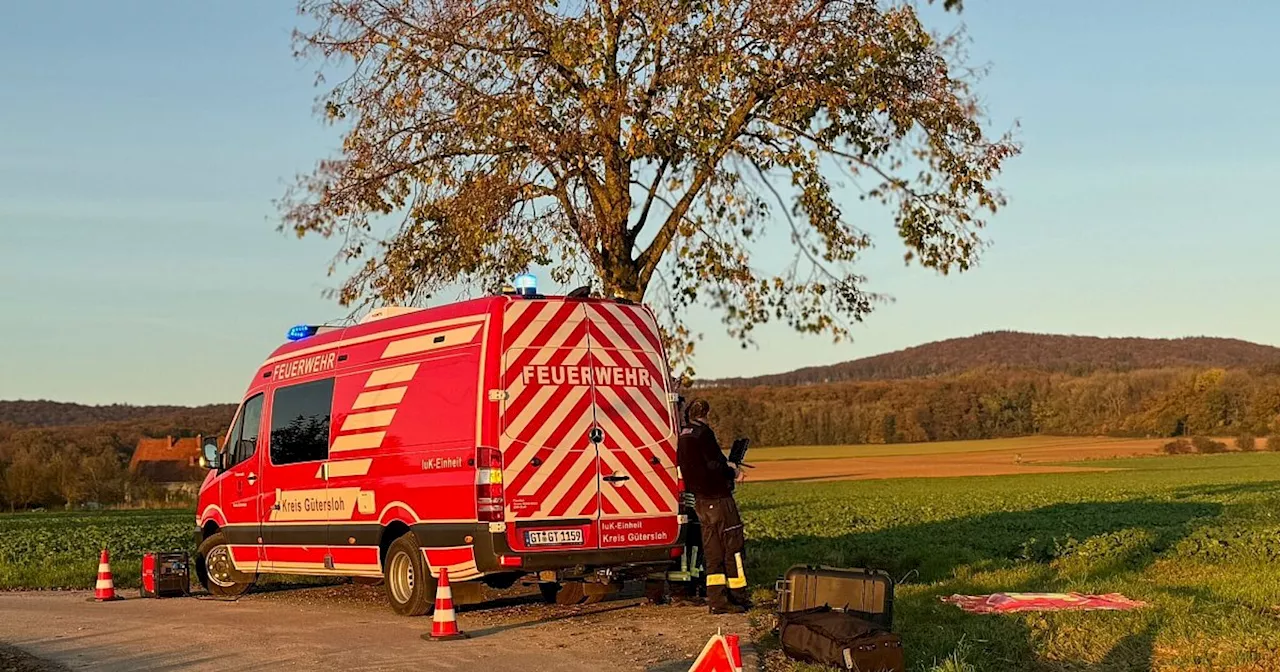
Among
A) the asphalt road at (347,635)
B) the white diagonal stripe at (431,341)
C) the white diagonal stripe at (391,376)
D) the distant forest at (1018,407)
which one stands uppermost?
the distant forest at (1018,407)

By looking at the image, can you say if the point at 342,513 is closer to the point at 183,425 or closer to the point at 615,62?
the point at 615,62

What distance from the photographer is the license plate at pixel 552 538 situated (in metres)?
11.0

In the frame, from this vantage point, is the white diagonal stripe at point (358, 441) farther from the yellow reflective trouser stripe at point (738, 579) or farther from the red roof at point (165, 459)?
the red roof at point (165, 459)

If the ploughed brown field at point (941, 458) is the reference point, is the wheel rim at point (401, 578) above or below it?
below

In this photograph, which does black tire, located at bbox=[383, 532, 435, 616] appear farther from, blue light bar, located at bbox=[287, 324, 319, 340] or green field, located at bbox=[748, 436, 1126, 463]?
green field, located at bbox=[748, 436, 1126, 463]

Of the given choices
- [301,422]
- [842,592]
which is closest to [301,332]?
[301,422]

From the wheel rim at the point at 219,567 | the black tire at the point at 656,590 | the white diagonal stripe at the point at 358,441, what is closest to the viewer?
the white diagonal stripe at the point at 358,441

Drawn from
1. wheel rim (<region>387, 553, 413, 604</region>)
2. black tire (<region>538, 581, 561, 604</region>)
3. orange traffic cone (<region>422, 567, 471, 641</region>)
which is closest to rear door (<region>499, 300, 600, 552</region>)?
orange traffic cone (<region>422, 567, 471, 641</region>)

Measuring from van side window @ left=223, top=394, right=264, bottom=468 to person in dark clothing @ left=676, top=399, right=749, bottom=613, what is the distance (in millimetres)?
5111

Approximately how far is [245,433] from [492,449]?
471 centimetres

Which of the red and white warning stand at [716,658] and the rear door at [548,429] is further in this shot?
the rear door at [548,429]

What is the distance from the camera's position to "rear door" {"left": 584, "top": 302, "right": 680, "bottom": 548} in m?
11.5

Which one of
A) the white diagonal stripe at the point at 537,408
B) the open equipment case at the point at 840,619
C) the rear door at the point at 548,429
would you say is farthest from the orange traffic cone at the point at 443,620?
the open equipment case at the point at 840,619

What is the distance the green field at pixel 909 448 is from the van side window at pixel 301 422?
76.3m
